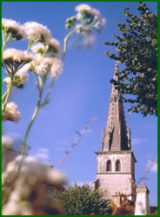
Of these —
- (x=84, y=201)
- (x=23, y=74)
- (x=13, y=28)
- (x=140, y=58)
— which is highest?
(x=140, y=58)

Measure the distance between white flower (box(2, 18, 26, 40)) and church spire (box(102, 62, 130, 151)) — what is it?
59.1 meters

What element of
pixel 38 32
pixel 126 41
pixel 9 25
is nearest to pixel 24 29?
pixel 9 25

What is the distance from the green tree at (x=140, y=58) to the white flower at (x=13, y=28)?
671cm

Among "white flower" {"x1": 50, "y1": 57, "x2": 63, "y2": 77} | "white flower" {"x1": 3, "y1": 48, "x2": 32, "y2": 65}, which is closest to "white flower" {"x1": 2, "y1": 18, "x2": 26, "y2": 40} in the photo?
"white flower" {"x1": 3, "y1": 48, "x2": 32, "y2": 65}

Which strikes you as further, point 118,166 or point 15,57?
point 118,166

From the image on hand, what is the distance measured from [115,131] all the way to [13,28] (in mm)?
64152

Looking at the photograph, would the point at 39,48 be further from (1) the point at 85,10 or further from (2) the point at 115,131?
(2) the point at 115,131

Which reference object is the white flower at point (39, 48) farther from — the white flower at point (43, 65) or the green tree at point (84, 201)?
the green tree at point (84, 201)

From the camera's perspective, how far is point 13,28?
381 centimetres

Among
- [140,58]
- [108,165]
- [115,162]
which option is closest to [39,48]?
[140,58]

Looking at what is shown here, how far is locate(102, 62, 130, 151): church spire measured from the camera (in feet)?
211

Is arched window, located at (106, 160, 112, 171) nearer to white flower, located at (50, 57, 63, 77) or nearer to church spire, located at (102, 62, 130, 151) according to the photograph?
church spire, located at (102, 62, 130, 151)

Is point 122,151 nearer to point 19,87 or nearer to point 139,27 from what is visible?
A: point 139,27

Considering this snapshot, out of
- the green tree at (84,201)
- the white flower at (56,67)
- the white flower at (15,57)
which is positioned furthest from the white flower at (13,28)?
the green tree at (84,201)
